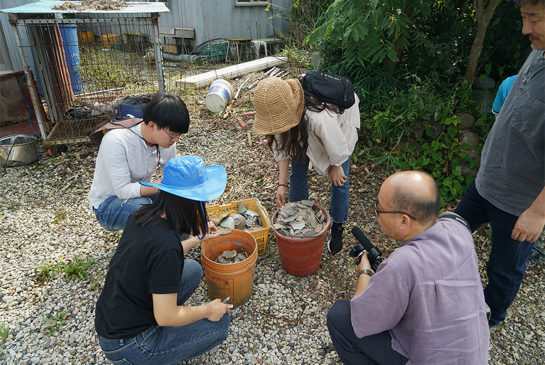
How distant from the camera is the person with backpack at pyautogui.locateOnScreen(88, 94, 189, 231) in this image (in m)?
2.46

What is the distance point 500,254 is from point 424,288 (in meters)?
1.01

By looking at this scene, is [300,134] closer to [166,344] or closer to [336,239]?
[336,239]

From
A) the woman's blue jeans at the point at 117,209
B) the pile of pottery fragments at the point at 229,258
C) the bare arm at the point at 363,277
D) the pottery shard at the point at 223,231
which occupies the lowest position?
the pile of pottery fragments at the point at 229,258

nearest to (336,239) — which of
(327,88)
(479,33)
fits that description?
(327,88)

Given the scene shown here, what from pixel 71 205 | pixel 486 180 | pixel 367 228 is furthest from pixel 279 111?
pixel 71 205

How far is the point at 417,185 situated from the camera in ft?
4.93

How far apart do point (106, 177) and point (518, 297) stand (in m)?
3.61

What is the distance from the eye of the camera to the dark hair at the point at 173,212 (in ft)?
5.74

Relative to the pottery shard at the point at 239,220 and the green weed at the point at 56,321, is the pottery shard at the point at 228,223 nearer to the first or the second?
the pottery shard at the point at 239,220

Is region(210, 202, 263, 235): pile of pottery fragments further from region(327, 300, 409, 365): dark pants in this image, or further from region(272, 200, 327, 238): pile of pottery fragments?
region(327, 300, 409, 365): dark pants

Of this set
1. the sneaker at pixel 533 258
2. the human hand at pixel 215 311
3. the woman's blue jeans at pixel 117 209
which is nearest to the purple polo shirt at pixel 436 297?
the human hand at pixel 215 311

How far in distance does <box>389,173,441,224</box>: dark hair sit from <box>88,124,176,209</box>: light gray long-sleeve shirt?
6.54 feet

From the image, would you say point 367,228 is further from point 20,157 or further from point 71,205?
point 20,157

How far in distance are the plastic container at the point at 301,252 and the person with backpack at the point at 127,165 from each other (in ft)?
3.62
